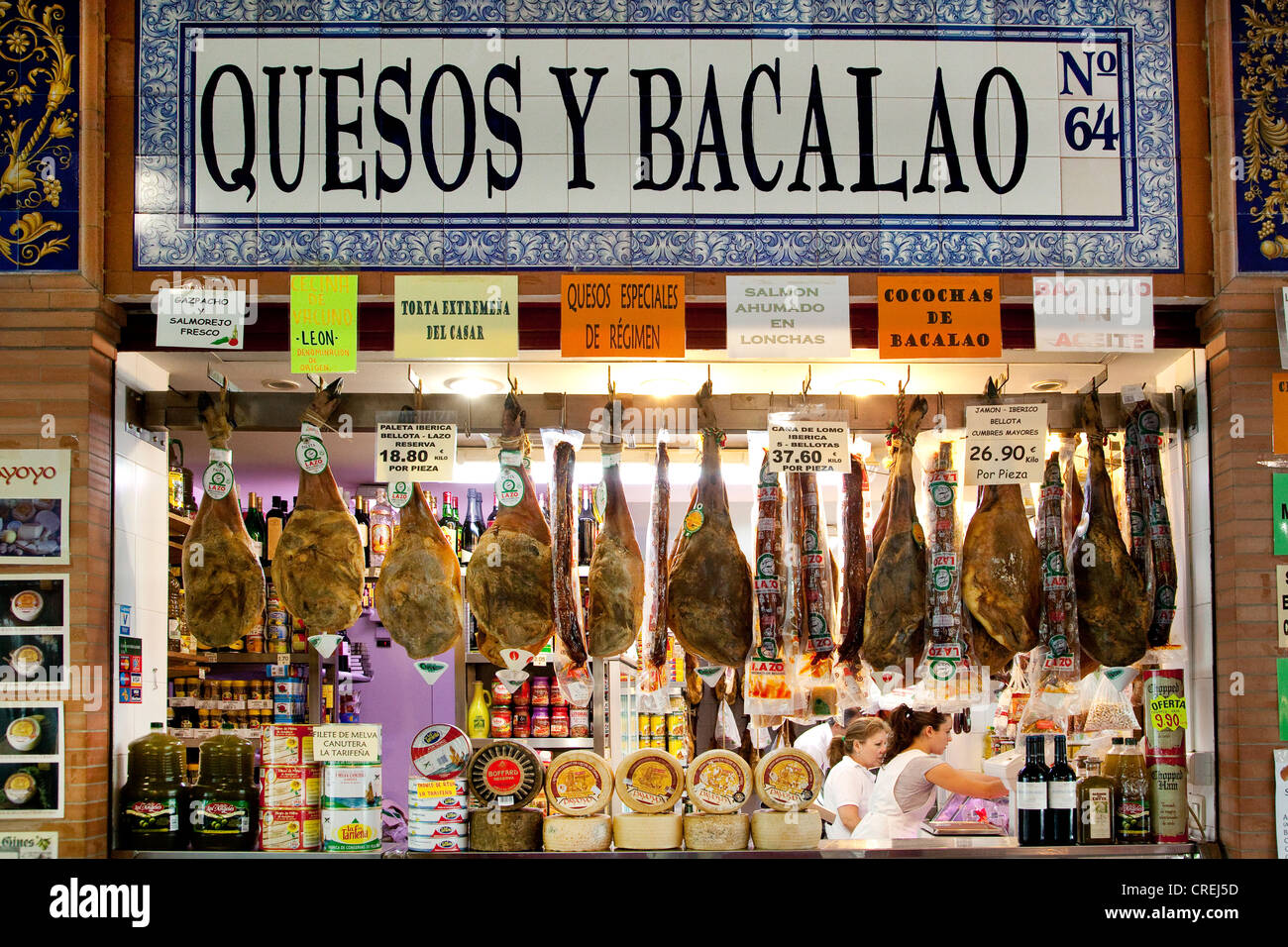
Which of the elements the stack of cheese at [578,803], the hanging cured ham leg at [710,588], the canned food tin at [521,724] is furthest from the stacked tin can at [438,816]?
the canned food tin at [521,724]

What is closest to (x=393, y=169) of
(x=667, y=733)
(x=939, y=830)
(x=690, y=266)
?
(x=690, y=266)

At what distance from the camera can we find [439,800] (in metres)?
3.81

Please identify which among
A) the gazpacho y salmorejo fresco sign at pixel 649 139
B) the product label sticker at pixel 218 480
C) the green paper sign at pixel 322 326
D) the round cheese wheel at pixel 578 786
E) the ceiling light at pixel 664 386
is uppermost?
the gazpacho y salmorejo fresco sign at pixel 649 139

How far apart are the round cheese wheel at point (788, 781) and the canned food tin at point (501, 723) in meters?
3.03

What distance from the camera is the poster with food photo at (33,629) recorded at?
3.76 metres

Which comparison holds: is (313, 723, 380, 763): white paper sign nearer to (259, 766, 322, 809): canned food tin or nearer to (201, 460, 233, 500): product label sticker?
(259, 766, 322, 809): canned food tin

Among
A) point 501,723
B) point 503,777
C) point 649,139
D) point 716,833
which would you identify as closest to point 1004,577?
point 716,833

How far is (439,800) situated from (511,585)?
733 mm

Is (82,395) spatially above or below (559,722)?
above

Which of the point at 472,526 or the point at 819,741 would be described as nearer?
the point at 472,526

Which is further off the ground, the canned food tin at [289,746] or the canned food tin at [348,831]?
the canned food tin at [289,746]

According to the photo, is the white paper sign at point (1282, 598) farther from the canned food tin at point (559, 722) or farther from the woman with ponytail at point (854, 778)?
the canned food tin at point (559, 722)

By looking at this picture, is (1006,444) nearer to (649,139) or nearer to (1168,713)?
(1168,713)
